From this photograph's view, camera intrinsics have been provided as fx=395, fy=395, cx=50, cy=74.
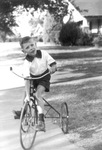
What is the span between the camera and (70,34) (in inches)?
1475

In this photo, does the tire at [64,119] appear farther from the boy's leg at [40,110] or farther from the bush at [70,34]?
the bush at [70,34]

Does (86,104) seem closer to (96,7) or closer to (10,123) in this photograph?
(10,123)

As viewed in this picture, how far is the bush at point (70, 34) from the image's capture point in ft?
124

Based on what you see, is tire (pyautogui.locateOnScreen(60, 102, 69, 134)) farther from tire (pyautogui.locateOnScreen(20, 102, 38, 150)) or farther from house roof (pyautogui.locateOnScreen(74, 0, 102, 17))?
house roof (pyautogui.locateOnScreen(74, 0, 102, 17))

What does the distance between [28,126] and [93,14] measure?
39271 mm

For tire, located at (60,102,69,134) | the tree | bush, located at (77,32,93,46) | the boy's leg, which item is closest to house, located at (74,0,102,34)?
bush, located at (77,32,93,46)

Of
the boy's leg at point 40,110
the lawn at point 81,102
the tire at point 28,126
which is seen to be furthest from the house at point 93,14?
the tire at point 28,126

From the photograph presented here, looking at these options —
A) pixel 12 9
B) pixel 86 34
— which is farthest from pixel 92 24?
pixel 12 9

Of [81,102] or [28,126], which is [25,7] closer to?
[81,102]

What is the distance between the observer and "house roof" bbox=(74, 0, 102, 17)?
44216 millimetres

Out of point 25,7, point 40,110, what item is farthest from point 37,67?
point 25,7

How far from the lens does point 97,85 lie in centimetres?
1188

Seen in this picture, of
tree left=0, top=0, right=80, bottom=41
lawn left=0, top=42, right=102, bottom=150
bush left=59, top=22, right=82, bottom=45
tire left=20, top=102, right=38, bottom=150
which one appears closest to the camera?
tire left=20, top=102, right=38, bottom=150

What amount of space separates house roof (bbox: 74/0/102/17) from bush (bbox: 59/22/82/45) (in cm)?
519
